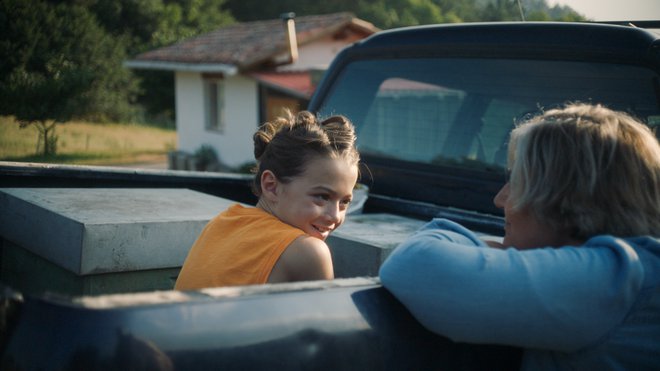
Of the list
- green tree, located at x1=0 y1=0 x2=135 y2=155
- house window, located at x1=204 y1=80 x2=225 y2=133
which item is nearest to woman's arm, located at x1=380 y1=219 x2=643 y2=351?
green tree, located at x1=0 y1=0 x2=135 y2=155

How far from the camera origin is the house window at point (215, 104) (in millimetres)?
19906

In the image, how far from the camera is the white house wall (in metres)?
18.9

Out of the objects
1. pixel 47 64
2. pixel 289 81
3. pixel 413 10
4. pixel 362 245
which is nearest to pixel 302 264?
pixel 362 245

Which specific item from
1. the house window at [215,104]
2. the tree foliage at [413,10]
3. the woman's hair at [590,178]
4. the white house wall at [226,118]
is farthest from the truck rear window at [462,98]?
the house window at [215,104]

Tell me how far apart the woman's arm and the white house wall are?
16.8 m

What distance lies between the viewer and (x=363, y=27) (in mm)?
21062

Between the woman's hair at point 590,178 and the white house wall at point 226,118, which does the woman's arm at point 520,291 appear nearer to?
the woman's hair at point 590,178

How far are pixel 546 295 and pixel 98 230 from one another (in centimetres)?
124

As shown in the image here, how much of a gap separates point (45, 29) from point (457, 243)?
229cm

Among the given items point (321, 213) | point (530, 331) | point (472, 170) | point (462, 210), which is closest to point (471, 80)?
point (472, 170)

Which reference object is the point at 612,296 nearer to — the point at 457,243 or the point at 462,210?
the point at 457,243

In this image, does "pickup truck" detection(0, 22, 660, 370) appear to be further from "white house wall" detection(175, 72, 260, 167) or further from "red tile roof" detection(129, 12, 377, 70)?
"white house wall" detection(175, 72, 260, 167)

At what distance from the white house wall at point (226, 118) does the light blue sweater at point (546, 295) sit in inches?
661

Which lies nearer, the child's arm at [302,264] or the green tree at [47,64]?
the child's arm at [302,264]
